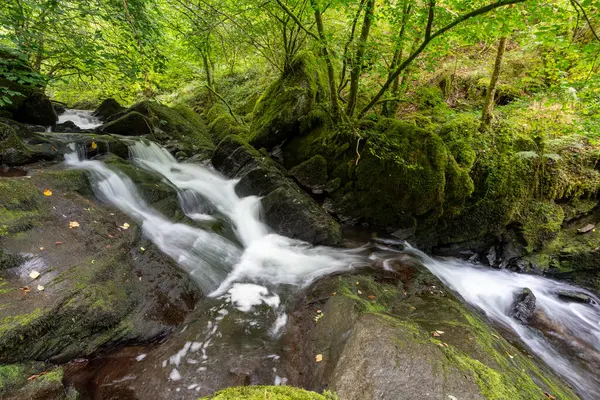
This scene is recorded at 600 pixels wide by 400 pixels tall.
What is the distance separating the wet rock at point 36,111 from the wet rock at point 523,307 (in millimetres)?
11535

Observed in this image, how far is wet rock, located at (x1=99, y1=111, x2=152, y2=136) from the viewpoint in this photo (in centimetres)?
821

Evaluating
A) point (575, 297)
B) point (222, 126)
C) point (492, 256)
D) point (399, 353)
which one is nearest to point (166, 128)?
point (222, 126)

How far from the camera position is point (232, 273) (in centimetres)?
462

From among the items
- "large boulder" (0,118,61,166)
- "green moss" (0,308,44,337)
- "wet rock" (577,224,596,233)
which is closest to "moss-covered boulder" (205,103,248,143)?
"large boulder" (0,118,61,166)

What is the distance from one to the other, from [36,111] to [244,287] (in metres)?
7.46

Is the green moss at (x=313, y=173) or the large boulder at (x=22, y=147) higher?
the large boulder at (x=22, y=147)

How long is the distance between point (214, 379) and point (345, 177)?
17.0 ft

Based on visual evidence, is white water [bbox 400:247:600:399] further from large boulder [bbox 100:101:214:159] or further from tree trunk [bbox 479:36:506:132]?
large boulder [bbox 100:101:214:159]

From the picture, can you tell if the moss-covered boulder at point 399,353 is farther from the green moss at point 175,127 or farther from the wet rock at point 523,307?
the green moss at point 175,127

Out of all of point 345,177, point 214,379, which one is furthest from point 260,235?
point 214,379

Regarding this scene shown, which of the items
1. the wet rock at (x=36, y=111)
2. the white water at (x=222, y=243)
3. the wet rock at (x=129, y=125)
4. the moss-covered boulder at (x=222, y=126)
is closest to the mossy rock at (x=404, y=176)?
the white water at (x=222, y=243)

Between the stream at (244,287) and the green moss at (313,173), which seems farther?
the green moss at (313,173)

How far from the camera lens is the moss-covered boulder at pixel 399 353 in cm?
191

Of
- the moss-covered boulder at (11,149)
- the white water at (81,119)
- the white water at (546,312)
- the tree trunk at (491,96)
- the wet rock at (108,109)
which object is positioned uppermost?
the tree trunk at (491,96)
